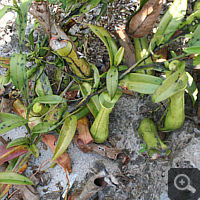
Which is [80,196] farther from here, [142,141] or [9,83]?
[9,83]

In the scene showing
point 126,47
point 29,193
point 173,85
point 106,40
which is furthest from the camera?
point 126,47

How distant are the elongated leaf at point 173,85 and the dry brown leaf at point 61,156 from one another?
543 millimetres

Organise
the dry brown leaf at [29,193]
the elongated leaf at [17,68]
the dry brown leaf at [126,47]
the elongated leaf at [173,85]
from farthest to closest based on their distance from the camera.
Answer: the dry brown leaf at [126,47], the dry brown leaf at [29,193], the elongated leaf at [17,68], the elongated leaf at [173,85]

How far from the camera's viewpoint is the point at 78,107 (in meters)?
0.90

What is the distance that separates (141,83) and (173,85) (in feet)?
0.46

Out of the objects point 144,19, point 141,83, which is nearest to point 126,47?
point 144,19

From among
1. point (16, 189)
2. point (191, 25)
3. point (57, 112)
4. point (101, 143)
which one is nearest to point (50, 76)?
point (57, 112)

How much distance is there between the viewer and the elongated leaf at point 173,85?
685 mm

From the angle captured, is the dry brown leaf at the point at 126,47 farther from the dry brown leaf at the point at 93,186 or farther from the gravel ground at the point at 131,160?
the dry brown leaf at the point at 93,186

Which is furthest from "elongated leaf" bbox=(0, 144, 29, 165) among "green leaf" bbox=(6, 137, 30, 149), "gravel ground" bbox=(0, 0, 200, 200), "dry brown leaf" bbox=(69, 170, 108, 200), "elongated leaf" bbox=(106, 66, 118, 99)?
"elongated leaf" bbox=(106, 66, 118, 99)

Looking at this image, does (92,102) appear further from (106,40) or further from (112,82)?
(106,40)

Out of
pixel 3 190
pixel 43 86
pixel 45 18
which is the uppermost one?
pixel 45 18

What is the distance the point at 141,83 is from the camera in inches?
30.9

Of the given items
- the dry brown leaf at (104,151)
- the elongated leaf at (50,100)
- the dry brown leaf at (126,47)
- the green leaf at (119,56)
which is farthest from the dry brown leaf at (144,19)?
the dry brown leaf at (104,151)
